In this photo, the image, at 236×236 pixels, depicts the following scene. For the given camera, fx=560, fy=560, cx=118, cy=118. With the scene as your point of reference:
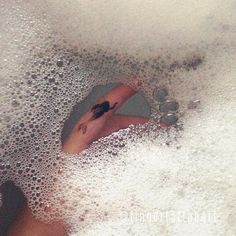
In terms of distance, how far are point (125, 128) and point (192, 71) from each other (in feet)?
0.55

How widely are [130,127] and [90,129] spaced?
8 cm

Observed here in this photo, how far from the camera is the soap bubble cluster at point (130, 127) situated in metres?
1.03

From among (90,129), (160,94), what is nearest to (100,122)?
(90,129)

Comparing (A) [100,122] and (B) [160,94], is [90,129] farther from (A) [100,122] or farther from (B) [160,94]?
(B) [160,94]

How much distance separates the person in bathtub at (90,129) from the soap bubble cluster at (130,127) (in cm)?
1

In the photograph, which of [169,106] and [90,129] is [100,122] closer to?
[90,129]

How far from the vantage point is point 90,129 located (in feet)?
3.45

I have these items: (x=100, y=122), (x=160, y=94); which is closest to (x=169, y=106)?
(x=160, y=94)

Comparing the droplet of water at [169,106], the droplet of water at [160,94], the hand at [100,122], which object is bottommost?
the droplet of water at [169,106]

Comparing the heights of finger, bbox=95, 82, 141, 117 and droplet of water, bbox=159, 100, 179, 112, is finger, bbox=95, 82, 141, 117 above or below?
above

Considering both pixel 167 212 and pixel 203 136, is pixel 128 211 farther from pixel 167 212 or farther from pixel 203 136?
pixel 203 136

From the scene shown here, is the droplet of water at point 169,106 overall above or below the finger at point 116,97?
below

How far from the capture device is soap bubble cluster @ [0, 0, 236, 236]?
1.03m

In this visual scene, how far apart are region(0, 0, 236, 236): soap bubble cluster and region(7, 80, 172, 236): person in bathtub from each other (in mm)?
14
